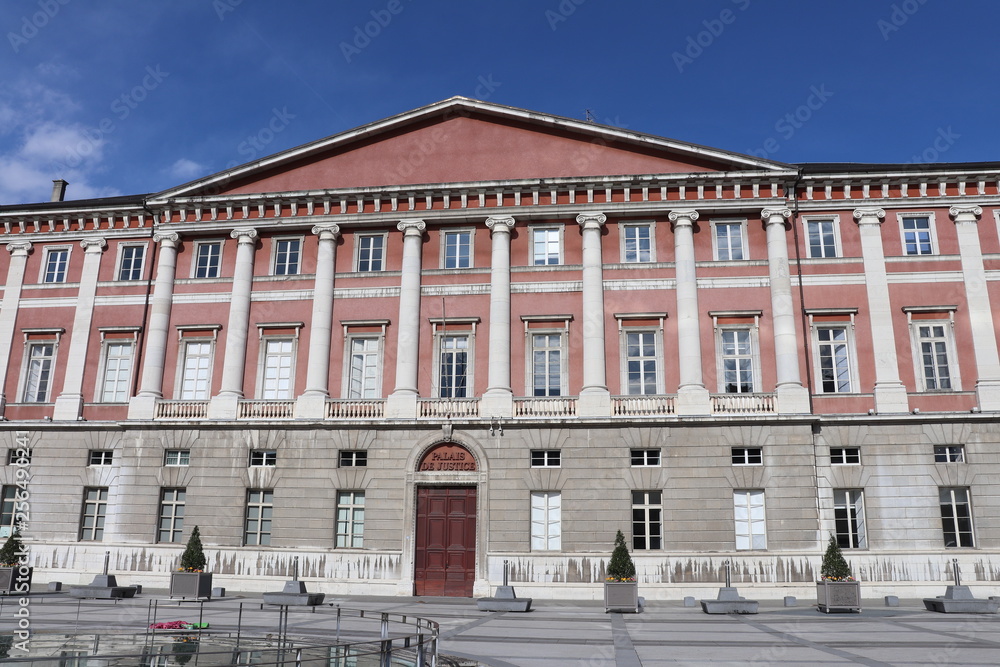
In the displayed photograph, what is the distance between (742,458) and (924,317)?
9.33 m

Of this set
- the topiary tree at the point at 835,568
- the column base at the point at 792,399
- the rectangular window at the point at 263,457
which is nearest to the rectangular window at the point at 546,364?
the column base at the point at 792,399

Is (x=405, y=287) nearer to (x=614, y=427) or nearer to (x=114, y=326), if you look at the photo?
(x=614, y=427)

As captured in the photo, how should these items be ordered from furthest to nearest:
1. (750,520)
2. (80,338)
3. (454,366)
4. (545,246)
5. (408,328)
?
(80,338)
(545,246)
(408,328)
(454,366)
(750,520)

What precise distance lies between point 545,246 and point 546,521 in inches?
444

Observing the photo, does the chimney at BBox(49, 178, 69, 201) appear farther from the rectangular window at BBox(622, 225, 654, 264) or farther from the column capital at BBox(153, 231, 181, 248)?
the rectangular window at BBox(622, 225, 654, 264)

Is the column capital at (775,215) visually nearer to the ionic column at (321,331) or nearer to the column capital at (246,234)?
the ionic column at (321,331)

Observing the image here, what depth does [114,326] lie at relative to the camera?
36.2 m

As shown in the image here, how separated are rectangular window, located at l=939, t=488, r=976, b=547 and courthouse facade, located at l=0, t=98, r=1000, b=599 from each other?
0.27 ft

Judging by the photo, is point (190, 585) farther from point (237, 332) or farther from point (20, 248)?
point (20, 248)

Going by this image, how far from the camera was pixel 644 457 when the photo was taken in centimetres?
3123

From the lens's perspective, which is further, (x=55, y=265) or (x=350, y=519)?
(x=55, y=265)

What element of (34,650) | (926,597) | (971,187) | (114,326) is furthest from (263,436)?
(971,187)

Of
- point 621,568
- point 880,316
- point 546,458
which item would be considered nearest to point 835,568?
point 621,568

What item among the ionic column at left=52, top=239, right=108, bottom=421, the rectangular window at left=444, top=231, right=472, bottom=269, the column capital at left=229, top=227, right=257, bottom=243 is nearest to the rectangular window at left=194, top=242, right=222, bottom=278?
the column capital at left=229, top=227, right=257, bottom=243
